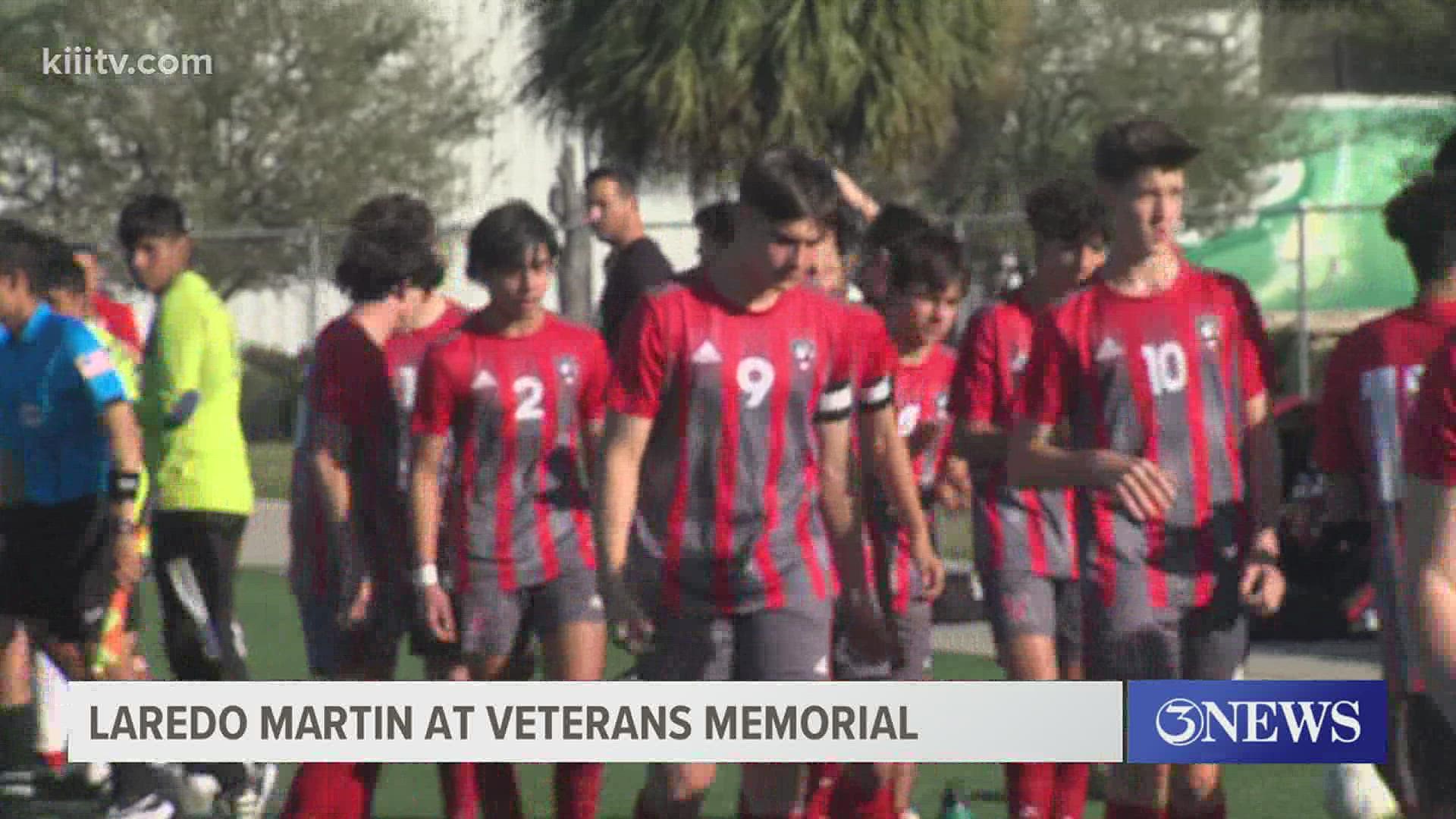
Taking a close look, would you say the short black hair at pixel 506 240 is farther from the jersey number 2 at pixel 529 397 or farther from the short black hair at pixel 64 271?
the short black hair at pixel 64 271

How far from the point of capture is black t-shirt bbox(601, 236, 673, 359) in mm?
10617

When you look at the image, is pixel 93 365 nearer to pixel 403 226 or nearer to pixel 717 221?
pixel 403 226

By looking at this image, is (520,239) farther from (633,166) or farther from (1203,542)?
(633,166)

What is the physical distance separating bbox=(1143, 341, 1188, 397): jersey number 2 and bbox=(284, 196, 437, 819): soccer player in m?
2.31

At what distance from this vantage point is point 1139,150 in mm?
6938

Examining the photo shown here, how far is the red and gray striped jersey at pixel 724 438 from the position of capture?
6.88 m


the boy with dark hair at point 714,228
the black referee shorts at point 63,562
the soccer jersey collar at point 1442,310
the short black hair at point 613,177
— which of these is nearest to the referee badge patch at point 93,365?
the black referee shorts at point 63,562

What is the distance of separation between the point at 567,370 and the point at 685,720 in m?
1.22

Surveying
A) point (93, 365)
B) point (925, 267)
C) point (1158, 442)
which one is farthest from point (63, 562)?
point (1158, 442)

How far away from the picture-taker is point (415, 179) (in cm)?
3300

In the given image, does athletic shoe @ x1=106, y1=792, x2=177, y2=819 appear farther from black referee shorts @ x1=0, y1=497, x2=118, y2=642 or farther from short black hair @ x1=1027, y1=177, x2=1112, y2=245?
short black hair @ x1=1027, y1=177, x2=1112, y2=245

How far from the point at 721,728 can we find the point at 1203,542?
1.25 meters

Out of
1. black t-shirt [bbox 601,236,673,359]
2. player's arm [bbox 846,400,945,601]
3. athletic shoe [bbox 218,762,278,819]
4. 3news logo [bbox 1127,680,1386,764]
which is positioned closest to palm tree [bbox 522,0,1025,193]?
black t-shirt [bbox 601,236,673,359]

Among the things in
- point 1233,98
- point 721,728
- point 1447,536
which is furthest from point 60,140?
point 1447,536
